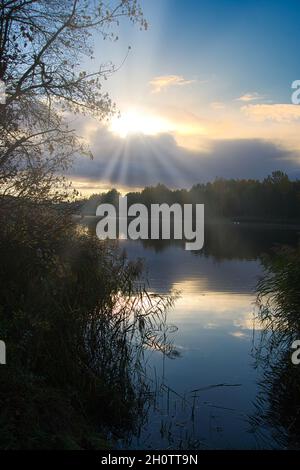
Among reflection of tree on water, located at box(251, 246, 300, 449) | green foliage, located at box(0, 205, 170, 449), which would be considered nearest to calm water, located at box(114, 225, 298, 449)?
reflection of tree on water, located at box(251, 246, 300, 449)

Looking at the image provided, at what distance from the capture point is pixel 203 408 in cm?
1048

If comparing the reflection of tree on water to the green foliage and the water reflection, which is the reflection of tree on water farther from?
the green foliage

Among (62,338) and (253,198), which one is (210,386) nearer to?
(62,338)

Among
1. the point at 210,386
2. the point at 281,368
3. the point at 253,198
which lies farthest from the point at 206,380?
the point at 253,198

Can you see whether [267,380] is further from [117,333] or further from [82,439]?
[82,439]

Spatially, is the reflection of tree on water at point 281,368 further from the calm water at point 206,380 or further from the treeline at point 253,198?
the treeline at point 253,198

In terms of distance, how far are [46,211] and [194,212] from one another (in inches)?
5444

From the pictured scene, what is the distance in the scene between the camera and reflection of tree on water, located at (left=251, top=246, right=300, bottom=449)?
31.5 feet

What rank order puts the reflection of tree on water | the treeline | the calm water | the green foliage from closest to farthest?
the green foliage → the calm water → the reflection of tree on water → the treeline

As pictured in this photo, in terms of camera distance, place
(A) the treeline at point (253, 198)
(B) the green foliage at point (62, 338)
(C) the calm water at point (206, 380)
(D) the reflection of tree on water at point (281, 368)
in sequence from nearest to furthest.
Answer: (B) the green foliage at point (62, 338), (C) the calm water at point (206, 380), (D) the reflection of tree on water at point (281, 368), (A) the treeline at point (253, 198)

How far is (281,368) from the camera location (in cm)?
1310

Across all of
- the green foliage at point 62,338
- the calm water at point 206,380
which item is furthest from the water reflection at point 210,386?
the green foliage at point 62,338

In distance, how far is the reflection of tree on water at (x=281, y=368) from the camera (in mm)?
9613

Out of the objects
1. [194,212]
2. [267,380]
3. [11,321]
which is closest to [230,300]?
[267,380]
